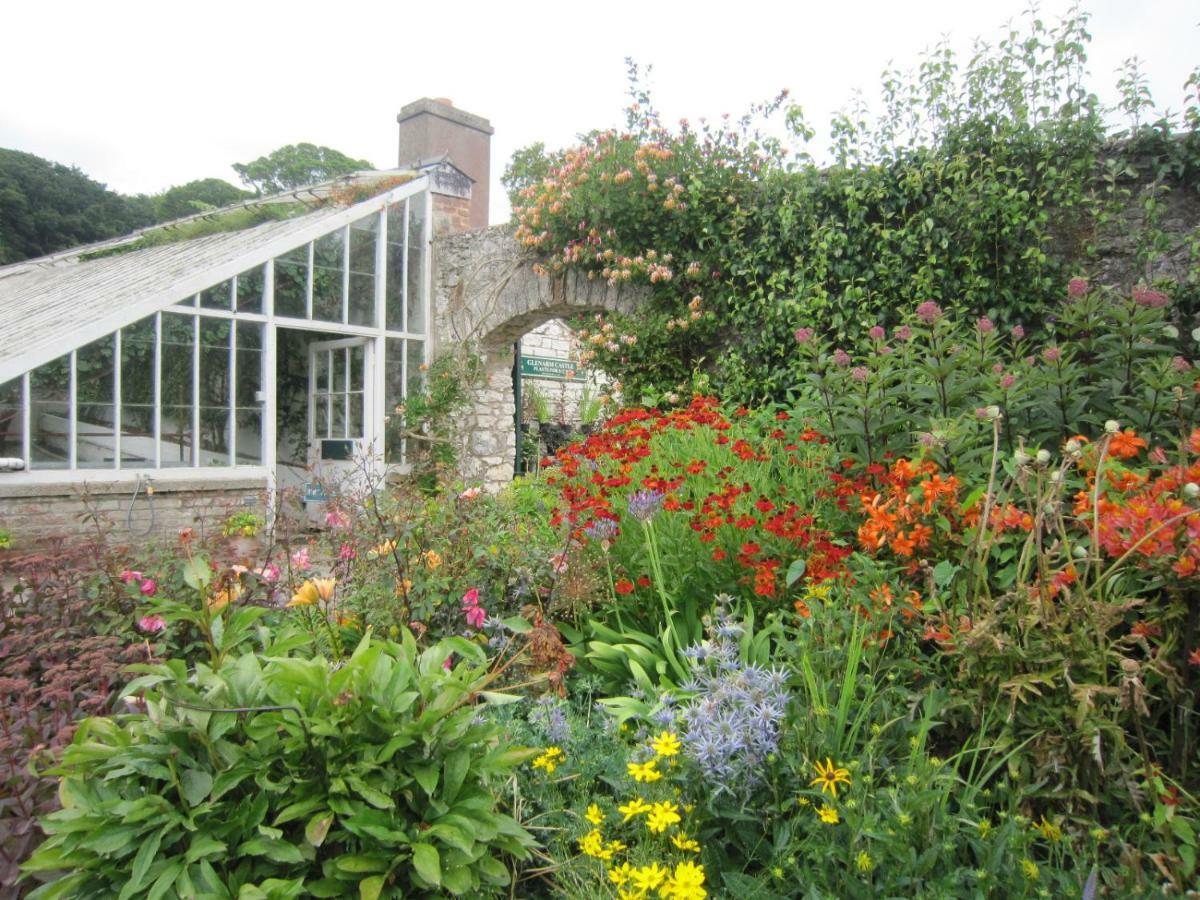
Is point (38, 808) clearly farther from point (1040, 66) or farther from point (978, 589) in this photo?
point (1040, 66)

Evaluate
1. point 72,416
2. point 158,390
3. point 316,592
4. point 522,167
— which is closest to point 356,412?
point 158,390

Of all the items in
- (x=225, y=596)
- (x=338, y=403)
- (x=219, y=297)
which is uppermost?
(x=219, y=297)

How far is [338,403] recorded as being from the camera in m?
9.06

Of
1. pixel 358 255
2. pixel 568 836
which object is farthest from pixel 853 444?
pixel 358 255

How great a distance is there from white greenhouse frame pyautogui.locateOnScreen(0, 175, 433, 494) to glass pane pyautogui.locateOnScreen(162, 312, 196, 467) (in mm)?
40

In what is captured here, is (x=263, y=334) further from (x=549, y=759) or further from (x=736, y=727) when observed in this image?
(x=736, y=727)

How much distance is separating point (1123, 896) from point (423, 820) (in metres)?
1.24

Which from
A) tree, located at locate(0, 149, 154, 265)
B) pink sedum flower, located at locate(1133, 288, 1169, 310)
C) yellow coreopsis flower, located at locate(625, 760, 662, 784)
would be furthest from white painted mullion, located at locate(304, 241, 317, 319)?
tree, located at locate(0, 149, 154, 265)

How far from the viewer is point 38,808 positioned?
4.95 feet

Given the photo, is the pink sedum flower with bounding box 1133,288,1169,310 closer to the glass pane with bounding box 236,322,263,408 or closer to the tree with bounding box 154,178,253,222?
the glass pane with bounding box 236,322,263,408

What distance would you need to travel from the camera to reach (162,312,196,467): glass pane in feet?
22.6

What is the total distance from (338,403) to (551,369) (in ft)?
14.4

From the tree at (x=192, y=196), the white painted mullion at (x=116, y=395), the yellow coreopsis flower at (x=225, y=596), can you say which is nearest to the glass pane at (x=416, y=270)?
the white painted mullion at (x=116, y=395)

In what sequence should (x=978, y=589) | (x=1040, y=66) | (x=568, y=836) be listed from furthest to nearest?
1. (x=1040, y=66)
2. (x=978, y=589)
3. (x=568, y=836)
